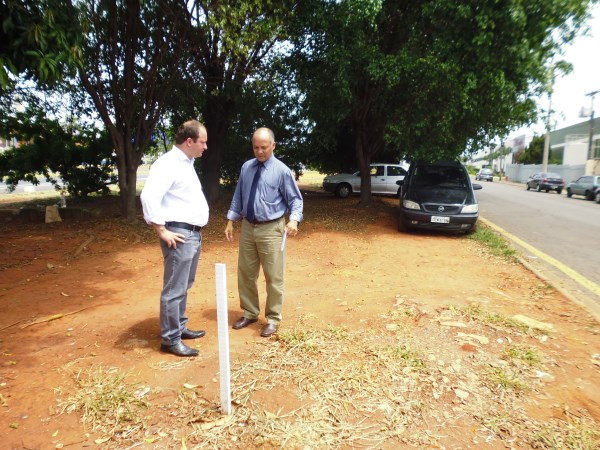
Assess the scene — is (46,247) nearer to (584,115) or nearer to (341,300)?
(341,300)

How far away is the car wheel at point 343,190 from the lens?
61.8 feet

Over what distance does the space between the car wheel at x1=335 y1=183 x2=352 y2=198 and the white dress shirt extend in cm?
1580

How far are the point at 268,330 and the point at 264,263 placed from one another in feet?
2.08

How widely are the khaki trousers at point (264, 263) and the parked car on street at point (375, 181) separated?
15136 mm

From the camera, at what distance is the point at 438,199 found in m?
9.18

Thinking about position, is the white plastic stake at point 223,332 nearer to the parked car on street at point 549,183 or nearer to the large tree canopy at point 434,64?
the large tree canopy at point 434,64

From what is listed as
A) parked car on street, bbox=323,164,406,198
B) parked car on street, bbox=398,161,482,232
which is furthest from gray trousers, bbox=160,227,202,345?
parked car on street, bbox=323,164,406,198

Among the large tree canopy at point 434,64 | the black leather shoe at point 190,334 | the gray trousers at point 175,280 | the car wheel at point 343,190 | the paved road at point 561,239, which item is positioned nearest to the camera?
the gray trousers at point 175,280

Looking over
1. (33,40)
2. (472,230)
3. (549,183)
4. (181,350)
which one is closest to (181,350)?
(181,350)

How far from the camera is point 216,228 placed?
9617mm

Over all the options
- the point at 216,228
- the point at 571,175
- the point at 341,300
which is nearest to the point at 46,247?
the point at 216,228

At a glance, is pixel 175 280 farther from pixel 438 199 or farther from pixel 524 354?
pixel 438 199

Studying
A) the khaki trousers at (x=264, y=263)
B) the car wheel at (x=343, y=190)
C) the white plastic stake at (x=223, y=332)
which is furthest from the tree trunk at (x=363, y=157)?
the white plastic stake at (x=223, y=332)

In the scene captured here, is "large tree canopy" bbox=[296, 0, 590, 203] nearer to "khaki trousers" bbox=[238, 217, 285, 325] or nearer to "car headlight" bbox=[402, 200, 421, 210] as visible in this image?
"car headlight" bbox=[402, 200, 421, 210]
